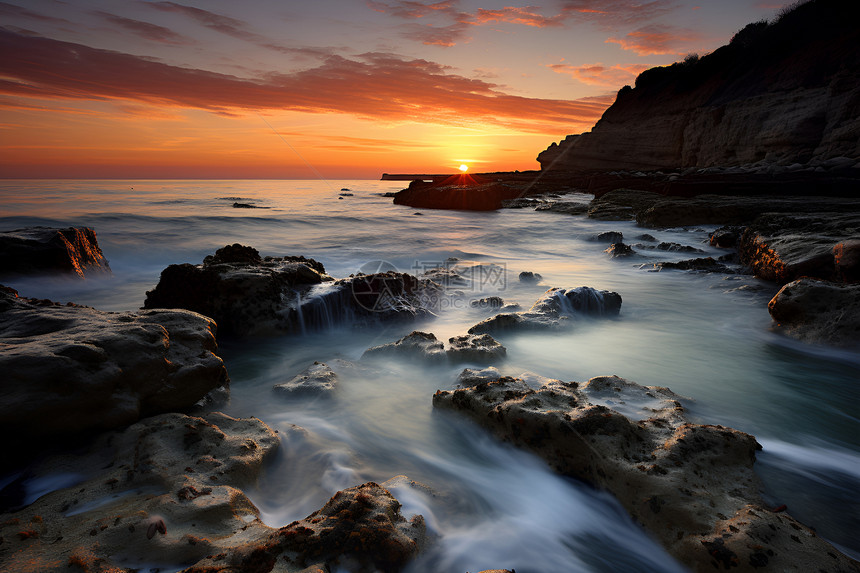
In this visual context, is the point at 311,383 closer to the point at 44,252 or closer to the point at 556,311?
the point at 556,311

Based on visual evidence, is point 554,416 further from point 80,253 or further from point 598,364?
point 80,253

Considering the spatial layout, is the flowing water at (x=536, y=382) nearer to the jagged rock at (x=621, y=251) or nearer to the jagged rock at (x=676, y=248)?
the jagged rock at (x=621, y=251)

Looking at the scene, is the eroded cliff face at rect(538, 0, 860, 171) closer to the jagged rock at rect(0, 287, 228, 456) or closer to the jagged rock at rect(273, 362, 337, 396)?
the jagged rock at rect(273, 362, 337, 396)

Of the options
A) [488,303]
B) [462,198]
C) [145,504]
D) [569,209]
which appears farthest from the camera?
[462,198]

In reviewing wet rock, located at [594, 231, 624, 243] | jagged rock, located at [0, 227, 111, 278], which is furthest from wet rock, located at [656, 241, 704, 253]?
jagged rock, located at [0, 227, 111, 278]

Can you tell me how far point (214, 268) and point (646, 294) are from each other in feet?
23.6

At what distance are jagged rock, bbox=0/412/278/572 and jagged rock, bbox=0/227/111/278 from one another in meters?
6.20

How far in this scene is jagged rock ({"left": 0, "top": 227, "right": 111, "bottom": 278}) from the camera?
245 inches

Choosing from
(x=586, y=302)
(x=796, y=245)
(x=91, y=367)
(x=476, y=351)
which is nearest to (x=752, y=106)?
(x=796, y=245)

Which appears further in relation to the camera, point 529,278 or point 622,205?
point 622,205

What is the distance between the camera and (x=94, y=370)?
227 cm

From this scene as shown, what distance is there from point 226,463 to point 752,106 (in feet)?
144

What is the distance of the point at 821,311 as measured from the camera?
457cm

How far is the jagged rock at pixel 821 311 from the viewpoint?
4.34m
